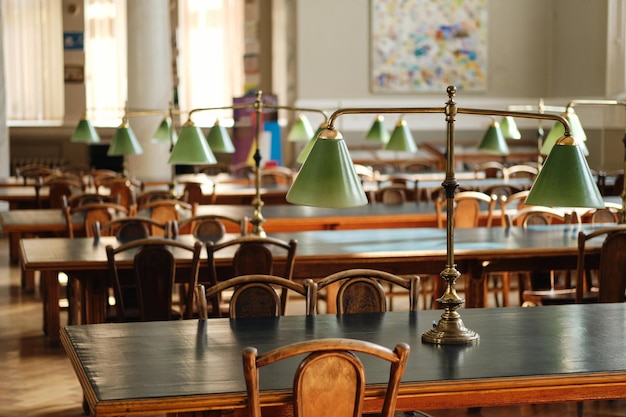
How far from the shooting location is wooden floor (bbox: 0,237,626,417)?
488 centimetres

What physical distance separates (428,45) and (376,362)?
1240cm

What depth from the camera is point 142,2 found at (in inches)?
499

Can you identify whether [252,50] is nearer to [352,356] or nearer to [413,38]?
[413,38]

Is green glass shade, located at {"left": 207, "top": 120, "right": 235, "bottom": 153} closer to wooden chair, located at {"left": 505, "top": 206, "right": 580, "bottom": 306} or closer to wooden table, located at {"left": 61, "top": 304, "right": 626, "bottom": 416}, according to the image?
wooden chair, located at {"left": 505, "top": 206, "right": 580, "bottom": 306}

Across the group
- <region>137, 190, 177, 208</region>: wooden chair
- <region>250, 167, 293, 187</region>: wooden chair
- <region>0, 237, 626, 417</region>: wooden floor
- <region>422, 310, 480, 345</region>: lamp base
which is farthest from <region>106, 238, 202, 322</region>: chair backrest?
<region>250, 167, 293, 187</region>: wooden chair

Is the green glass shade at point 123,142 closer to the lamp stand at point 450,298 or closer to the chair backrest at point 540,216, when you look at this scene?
the chair backrest at point 540,216

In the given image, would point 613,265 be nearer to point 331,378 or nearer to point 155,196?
point 331,378

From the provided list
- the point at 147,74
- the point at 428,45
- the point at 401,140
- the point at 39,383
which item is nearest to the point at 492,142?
the point at 401,140

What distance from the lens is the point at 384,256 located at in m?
5.43

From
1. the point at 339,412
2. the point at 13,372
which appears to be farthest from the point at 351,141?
the point at 339,412

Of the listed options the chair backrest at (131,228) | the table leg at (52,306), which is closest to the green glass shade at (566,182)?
the chair backrest at (131,228)

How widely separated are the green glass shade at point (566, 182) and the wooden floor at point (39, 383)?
6.35ft

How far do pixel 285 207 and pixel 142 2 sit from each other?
564 centimetres

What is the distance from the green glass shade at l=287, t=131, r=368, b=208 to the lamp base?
53 centimetres
